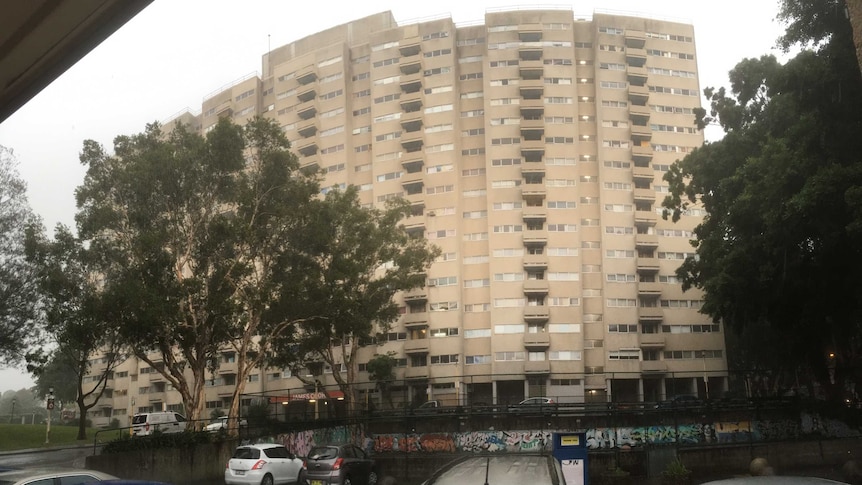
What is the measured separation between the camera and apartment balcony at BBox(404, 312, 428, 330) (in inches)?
2643

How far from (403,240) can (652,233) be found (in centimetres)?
3473

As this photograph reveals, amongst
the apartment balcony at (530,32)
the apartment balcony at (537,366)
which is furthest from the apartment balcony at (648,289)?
the apartment balcony at (530,32)

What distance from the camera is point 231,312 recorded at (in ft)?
96.5

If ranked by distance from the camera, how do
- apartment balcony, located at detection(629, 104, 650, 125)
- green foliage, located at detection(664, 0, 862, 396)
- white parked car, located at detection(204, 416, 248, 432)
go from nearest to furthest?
green foliage, located at detection(664, 0, 862, 396)
white parked car, located at detection(204, 416, 248, 432)
apartment balcony, located at detection(629, 104, 650, 125)

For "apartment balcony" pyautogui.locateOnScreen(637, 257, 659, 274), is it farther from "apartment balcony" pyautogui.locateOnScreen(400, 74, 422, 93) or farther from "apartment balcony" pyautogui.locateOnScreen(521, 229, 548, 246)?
"apartment balcony" pyautogui.locateOnScreen(400, 74, 422, 93)

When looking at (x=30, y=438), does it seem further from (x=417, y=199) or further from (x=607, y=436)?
(x=607, y=436)

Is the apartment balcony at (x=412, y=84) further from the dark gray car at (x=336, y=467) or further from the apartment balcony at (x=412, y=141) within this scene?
the dark gray car at (x=336, y=467)

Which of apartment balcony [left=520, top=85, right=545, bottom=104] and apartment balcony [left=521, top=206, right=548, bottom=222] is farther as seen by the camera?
apartment balcony [left=520, top=85, right=545, bottom=104]

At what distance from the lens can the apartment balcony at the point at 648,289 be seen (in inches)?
2645

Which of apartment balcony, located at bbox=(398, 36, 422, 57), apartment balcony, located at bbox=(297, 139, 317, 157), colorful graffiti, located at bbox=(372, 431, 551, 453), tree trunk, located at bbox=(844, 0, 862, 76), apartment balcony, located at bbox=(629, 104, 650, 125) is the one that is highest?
apartment balcony, located at bbox=(398, 36, 422, 57)

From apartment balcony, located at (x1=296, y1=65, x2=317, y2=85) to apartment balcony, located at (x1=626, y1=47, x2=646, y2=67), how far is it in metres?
35.5

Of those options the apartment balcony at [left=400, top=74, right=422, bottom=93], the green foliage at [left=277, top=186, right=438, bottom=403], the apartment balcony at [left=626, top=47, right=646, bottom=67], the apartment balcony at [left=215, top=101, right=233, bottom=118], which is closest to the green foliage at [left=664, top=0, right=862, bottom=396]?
the green foliage at [left=277, top=186, right=438, bottom=403]

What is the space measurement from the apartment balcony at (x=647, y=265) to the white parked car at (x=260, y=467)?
52.3 metres

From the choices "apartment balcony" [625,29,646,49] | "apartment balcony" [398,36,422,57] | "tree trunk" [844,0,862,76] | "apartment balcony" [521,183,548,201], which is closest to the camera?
"tree trunk" [844,0,862,76]
